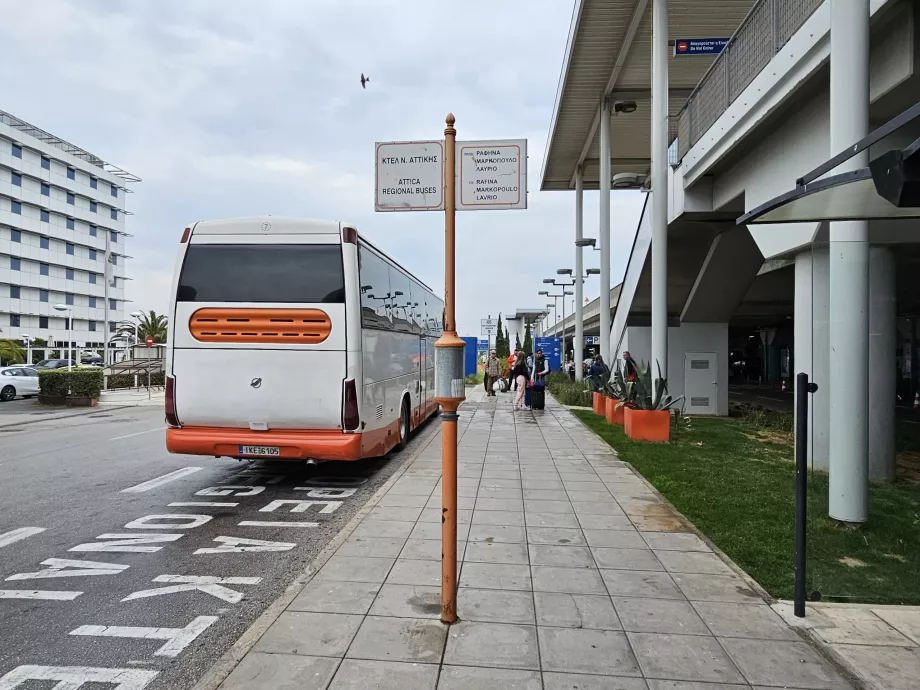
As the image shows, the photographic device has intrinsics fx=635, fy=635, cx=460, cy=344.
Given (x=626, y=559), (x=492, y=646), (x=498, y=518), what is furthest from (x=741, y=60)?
(x=492, y=646)

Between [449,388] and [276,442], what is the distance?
4.48m

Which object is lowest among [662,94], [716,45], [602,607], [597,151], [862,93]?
[602,607]

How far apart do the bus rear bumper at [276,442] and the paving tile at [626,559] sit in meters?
3.42

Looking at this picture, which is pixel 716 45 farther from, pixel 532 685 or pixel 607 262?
pixel 532 685

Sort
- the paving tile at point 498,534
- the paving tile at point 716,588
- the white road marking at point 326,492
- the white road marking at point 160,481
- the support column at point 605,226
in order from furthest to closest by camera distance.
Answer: the support column at point 605,226, the white road marking at point 160,481, the white road marking at point 326,492, the paving tile at point 498,534, the paving tile at point 716,588

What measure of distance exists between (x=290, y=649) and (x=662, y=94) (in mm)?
13144

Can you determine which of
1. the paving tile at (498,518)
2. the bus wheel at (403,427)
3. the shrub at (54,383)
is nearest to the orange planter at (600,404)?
the bus wheel at (403,427)

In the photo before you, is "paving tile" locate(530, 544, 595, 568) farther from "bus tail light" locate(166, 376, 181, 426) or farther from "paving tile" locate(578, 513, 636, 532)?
"bus tail light" locate(166, 376, 181, 426)

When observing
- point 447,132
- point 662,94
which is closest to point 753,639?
point 447,132

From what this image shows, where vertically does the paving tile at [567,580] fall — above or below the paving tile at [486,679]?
below

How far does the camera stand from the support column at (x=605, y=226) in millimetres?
21156

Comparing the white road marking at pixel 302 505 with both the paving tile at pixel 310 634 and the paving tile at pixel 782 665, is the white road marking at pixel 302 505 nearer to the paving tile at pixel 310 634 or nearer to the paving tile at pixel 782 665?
the paving tile at pixel 310 634

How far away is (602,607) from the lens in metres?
4.15

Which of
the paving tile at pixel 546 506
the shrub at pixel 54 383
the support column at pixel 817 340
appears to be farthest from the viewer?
the shrub at pixel 54 383
